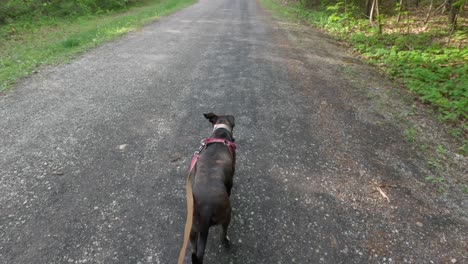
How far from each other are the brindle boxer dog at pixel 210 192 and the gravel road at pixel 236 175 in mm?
394

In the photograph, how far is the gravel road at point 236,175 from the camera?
258 centimetres

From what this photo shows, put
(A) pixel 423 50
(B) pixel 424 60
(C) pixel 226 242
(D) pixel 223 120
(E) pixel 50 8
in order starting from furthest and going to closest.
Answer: (E) pixel 50 8, (A) pixel 423 50, (B) pixel 424 60, (D) pixel 223 120, (C) pixel 226 242

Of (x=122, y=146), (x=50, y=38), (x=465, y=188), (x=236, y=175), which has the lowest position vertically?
(x=465, y=188)

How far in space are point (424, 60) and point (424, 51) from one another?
1.01 meters

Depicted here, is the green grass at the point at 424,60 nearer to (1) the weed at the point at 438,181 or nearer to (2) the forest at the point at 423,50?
(2) the forest at the point at 423,50

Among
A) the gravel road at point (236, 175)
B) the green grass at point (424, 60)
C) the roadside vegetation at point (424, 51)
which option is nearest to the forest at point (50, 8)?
the gravel road at point (236, 175)

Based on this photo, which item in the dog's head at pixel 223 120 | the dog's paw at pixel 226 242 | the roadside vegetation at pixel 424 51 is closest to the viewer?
the dog's paw at pixel 226 242

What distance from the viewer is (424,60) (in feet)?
22.9

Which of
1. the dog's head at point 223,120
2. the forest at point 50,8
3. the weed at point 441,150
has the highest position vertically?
the forest at point 50,8

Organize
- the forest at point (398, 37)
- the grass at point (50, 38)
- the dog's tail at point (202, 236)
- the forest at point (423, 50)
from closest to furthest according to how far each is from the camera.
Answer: the dog's tail at point (202, 236) → the forest at point (423, 50) → the forest at point (398, 37) → the grass at point (50, 38)

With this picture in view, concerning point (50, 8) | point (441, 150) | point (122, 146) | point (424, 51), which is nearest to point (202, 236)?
point (122, 146)

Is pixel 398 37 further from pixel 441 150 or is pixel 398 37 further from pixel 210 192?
pixel 210 192

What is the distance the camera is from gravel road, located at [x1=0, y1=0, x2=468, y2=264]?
258cm

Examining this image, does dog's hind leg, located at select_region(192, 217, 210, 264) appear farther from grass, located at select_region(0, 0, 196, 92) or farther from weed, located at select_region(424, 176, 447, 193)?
grass, located at select_region(0, 0, 196, 92)
